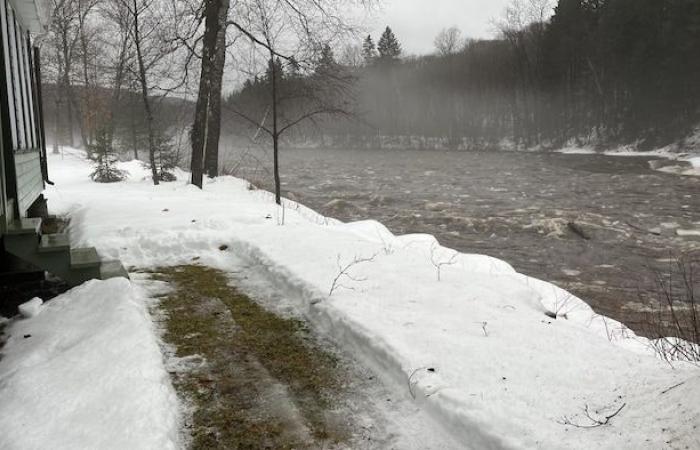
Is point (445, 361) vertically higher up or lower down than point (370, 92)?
lower down

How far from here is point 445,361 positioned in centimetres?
336

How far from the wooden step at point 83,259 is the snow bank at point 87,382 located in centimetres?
45

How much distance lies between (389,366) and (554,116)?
48722 millimetres

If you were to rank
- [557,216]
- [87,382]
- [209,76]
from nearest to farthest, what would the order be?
[87,382] < [557,216] < [209,76]

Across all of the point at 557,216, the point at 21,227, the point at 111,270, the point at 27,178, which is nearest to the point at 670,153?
the point at 557,216

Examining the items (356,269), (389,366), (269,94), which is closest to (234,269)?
(356,269)

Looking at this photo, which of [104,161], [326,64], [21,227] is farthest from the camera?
[104,161]

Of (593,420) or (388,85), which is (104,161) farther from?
(388,85)

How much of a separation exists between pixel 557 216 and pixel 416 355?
10.8 m

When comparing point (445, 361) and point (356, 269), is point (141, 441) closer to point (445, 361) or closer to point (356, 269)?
point (445, 361)

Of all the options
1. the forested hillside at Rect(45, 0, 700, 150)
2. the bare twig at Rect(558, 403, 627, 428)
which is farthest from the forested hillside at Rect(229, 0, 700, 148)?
the bare twig at Rect(558, 403, 627, 428)

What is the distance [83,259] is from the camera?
493cm

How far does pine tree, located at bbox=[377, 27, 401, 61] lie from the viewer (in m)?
65.7

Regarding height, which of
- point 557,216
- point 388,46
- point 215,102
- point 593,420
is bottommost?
point 557,216
